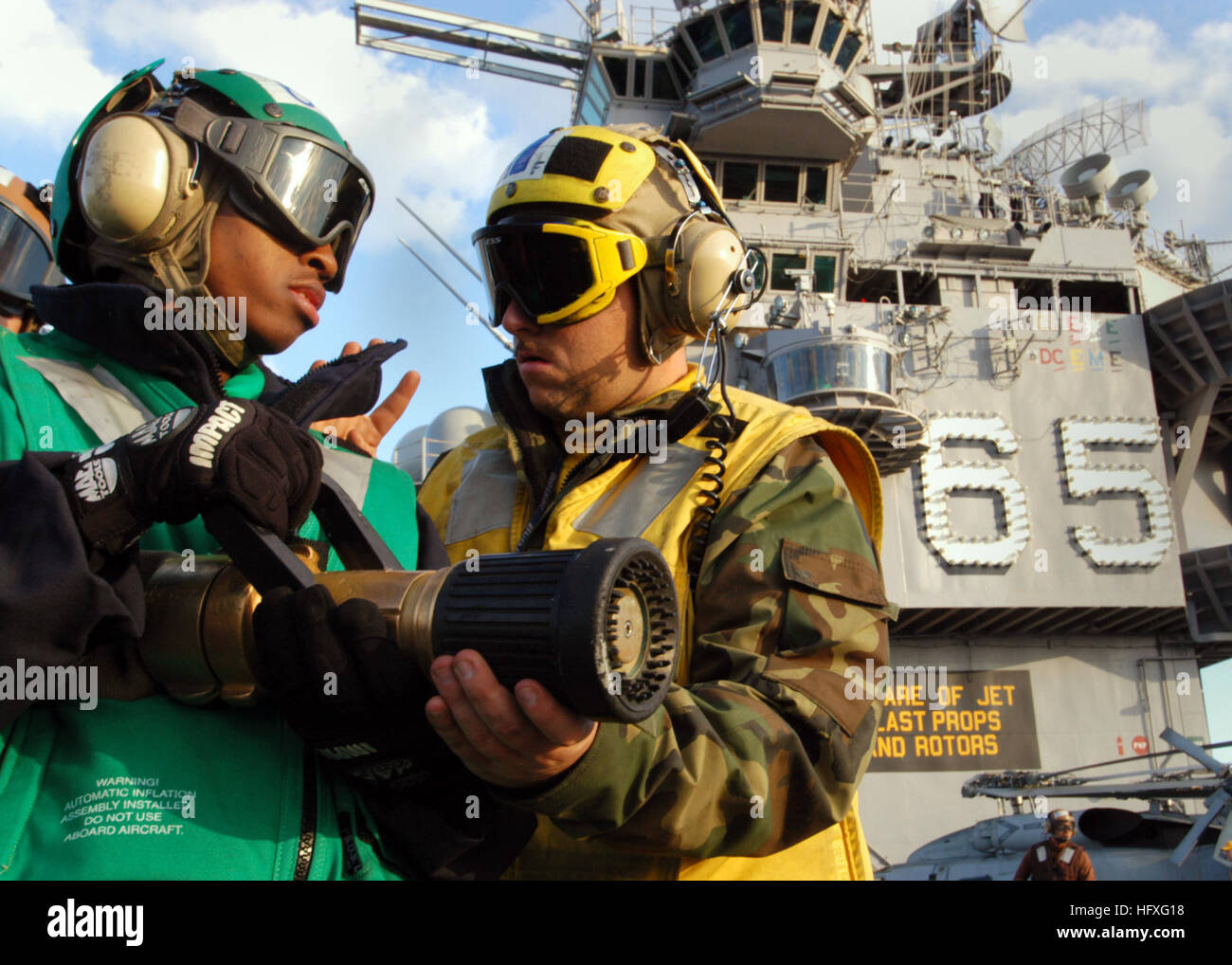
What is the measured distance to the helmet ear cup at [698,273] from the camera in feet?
9.33

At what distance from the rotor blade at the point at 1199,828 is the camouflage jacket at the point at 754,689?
467 inches

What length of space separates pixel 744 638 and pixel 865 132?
2336 cm

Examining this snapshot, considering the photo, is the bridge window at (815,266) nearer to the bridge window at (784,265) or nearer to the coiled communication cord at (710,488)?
the bridge window at (784,265)

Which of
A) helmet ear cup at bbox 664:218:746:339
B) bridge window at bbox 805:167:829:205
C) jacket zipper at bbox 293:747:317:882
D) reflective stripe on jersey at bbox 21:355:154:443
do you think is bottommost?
jacket zipper at bbox 293:747:317:882

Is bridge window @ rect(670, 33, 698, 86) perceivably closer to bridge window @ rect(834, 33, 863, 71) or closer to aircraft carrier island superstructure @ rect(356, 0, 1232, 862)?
aircraft carrier island superstructure @ rect(356, 0, 1232, 862)

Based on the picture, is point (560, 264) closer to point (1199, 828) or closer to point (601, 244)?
point (601, 244)

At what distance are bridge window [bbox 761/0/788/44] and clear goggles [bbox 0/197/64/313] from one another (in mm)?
21581

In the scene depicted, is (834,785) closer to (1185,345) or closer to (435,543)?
(435,543)

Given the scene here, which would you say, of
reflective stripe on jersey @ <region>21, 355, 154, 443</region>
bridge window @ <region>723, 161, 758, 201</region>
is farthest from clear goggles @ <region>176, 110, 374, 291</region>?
bridge window @ <region>723, 161, 758, 201</region>

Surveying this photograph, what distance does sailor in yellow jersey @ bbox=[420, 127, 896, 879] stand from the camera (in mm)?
1889

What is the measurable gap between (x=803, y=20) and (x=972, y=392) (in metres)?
10.1

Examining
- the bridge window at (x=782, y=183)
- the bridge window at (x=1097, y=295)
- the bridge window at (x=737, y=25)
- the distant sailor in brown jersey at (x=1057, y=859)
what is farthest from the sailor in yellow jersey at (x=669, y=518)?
the bridge window at (x=1097, y=295)

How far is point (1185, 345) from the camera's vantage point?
21.7 m
